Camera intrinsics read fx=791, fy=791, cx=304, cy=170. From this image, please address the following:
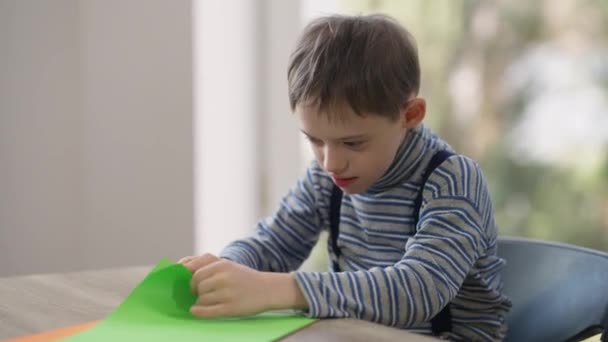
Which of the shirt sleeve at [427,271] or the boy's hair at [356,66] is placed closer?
the shirt sleeve at [427,271]

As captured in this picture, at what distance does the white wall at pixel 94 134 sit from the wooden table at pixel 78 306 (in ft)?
2.80

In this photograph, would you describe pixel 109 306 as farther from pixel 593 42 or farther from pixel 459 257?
pixel 593 42

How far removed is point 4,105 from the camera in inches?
71.6

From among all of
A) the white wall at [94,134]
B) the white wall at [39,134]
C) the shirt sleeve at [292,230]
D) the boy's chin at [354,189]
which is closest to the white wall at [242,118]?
the white wall at [94,134]

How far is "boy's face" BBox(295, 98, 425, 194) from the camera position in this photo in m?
1.01

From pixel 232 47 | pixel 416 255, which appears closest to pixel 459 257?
pixel 416 255

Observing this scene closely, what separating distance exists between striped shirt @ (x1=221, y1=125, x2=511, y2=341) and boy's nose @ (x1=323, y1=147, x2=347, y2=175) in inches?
3.7

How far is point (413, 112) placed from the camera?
3.57 ft

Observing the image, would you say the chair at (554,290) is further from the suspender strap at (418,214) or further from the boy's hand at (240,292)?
the boy's hand at (240,292)

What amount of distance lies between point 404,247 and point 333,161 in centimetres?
19

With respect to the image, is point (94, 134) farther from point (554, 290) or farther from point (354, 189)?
point (554, 290)

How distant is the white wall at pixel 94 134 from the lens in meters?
1.84

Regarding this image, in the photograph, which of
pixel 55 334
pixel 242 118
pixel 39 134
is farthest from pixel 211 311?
pixel 242 118

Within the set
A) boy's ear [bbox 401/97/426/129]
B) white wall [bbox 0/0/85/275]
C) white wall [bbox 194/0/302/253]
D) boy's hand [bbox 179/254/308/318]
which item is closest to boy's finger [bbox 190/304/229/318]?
boy's hand [bbox 179/254/308/318]
